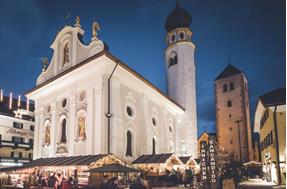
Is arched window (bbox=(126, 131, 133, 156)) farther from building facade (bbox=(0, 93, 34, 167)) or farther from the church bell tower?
building facade (bbox=(0, 93, 34, 167))

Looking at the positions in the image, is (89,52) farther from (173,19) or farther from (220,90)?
(220,90)

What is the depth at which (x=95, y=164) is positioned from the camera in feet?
56.5

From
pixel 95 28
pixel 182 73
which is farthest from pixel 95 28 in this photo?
pixel 182 73

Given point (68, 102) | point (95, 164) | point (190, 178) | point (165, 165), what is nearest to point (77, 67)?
point (68, 102)

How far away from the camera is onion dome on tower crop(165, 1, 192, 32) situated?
40.4 m

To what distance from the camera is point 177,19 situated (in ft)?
Answer: 134

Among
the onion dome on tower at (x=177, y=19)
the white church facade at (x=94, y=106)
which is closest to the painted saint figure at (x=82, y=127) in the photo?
the white church facade at (x=94, y=106)

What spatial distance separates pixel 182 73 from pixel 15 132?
22.8 metres

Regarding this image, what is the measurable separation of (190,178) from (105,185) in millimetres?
8814

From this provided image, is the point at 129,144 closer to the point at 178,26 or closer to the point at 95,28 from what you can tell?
the point at 95,28

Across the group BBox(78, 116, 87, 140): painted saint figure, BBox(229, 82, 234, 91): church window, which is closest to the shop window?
BBox(78, 116, 87, 140): painted saint figure

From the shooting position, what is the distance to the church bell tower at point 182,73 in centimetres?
3603

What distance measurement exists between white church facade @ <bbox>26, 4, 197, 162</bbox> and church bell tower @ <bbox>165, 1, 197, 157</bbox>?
178 inches

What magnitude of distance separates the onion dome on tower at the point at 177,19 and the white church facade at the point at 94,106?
13856mm
